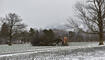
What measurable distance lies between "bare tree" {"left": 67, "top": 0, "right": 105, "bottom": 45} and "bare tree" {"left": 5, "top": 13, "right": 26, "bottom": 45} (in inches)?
921

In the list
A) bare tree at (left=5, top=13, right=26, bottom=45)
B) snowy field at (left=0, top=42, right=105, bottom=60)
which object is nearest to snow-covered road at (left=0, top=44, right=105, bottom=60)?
snowy field at (left=0, top=42, right=105, bottom=60)

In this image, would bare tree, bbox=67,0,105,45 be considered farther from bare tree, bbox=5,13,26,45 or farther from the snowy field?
bare tree, bbox=5,13,26,45

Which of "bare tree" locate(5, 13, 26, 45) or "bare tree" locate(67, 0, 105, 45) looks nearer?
"bare tree" locate(67, 0, 105, 45)

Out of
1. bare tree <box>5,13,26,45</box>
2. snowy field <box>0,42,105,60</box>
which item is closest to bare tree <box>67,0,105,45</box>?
snowy field <box>0,42,105,60</box>

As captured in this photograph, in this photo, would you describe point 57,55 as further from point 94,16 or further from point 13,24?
point 13,24

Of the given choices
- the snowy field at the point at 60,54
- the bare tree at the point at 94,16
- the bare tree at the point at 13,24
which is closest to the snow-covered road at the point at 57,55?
the snowy field at the point at 60,54

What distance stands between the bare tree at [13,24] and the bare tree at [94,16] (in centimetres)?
2339

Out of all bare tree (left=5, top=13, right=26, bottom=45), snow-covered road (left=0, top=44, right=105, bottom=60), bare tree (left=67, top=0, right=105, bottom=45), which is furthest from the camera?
bare tree (left=5, top=13, right=26, bottom=45)

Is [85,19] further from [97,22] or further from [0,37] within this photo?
[0,37]

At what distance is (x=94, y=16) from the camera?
18.7 m

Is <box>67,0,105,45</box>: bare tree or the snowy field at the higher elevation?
<box>67,0,105,45</box>: bare tree

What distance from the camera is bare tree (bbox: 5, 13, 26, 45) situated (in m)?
39.0

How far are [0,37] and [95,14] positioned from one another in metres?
38.5

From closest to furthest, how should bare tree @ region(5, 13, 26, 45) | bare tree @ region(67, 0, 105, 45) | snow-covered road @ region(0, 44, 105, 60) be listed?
snow-covered road @ region(0, 44, 105, 60), bare tree @ region(67, 0, 105, 45), bare tree @ region(5, 13, 26, 45)
